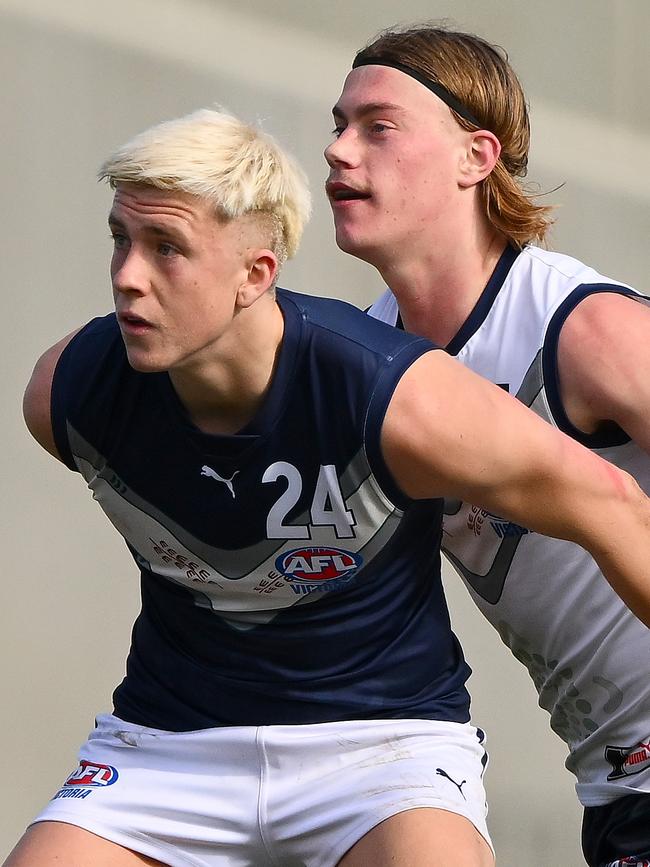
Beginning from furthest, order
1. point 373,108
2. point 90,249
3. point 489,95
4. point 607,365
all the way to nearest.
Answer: point 90,249, point 489,95, point 373,108, point 607,365

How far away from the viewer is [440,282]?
9.85ft

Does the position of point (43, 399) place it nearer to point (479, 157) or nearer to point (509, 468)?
point (509, 468)

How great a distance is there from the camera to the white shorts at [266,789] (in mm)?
2467

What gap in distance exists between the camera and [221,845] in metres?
2.55

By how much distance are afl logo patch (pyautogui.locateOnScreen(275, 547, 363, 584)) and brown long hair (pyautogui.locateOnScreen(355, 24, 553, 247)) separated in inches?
36.4

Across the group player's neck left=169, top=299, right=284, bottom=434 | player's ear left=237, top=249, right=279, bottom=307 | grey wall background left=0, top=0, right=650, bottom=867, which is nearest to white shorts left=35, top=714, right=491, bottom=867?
player's neck left=169, top=299, right=284, bottom=434

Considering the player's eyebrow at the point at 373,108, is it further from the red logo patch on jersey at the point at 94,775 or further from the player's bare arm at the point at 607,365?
the red logo patch on jersey at the point at 94,775

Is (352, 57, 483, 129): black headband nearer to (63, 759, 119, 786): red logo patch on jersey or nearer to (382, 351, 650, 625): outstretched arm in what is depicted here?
(382, 351, 650, 625): outstretched arm

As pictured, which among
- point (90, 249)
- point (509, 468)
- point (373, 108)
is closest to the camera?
point (509, 468)

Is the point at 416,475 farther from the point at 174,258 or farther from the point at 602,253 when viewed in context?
the point at 602,253

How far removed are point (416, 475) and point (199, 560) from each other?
1.46 ft

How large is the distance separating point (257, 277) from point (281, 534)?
0.45 m

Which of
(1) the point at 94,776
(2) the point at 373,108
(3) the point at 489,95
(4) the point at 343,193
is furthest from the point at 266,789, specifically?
(3) the point at 489,95

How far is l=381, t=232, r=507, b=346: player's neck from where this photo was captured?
9.73 feet
